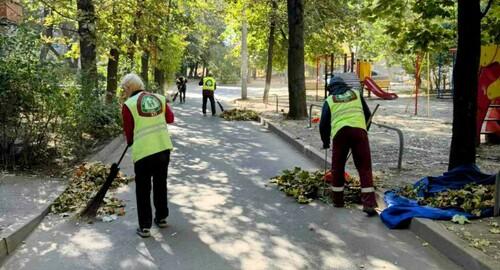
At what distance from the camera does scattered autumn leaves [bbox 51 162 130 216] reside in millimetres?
7020

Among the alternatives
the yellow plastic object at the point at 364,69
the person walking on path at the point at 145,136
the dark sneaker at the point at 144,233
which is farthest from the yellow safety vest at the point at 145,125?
the yellow plastic object at the point at 364,69

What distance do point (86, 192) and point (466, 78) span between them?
17.6ft

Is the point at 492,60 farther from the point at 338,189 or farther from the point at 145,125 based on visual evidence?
the point at 145,125

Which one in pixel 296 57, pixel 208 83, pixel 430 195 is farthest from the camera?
pixel 208 83

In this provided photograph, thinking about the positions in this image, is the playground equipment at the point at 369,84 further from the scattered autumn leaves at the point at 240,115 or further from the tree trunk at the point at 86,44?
the tree trunk at the point at 86,44

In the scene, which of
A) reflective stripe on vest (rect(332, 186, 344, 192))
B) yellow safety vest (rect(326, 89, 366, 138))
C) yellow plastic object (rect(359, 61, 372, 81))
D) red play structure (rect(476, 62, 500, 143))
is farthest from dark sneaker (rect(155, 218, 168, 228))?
yellow plastic object (rect(359, 61, 372, 81))

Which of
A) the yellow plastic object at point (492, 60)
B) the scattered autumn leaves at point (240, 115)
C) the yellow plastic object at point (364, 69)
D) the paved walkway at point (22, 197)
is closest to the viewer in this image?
the paved walkway at point (22, 197)

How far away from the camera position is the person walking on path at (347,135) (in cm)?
682

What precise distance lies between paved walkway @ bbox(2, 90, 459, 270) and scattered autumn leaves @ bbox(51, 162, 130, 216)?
24 cm

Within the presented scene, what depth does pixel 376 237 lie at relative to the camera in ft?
19.0

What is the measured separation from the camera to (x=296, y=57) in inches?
736

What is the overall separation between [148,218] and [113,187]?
2.65 m

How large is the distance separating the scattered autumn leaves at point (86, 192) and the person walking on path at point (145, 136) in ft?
3.41

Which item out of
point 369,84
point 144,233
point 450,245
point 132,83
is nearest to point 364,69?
point 369,84
